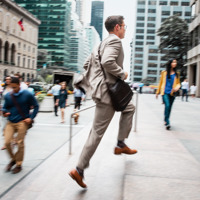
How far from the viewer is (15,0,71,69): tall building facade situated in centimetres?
11112

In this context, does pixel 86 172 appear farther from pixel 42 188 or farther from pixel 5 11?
pixel 5 11

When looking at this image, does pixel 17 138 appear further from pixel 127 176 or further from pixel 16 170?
pixel 127 176

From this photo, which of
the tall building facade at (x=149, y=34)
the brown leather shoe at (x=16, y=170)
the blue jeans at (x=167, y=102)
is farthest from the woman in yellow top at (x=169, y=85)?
the tall building facade at (x=149, y=34)

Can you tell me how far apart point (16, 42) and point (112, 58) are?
6811 centimetres

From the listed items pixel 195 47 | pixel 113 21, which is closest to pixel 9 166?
pixel 113 21

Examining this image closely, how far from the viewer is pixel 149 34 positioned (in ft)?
385

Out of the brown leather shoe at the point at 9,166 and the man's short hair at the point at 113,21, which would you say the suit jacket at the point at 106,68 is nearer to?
the man's short hair at the point at 113,21

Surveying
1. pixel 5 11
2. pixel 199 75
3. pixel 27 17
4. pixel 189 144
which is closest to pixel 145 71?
pixel 27 17

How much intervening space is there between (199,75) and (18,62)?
2036 inches

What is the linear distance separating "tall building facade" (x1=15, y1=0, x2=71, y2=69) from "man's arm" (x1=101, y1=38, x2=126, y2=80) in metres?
109

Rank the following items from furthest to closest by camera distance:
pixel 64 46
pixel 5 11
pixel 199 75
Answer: pixel 64 46
pixel 5 11
pixel 199 75

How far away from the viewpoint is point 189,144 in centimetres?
485

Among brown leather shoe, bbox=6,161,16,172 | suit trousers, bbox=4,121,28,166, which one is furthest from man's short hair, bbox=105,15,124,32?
brown leather shoe, bbox=6,161,16,172

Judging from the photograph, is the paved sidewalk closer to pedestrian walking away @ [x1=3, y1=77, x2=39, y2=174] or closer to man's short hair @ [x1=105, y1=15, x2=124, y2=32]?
pedestrian walking away @ [x1=3, y1=77, x2=39, y2=174]
